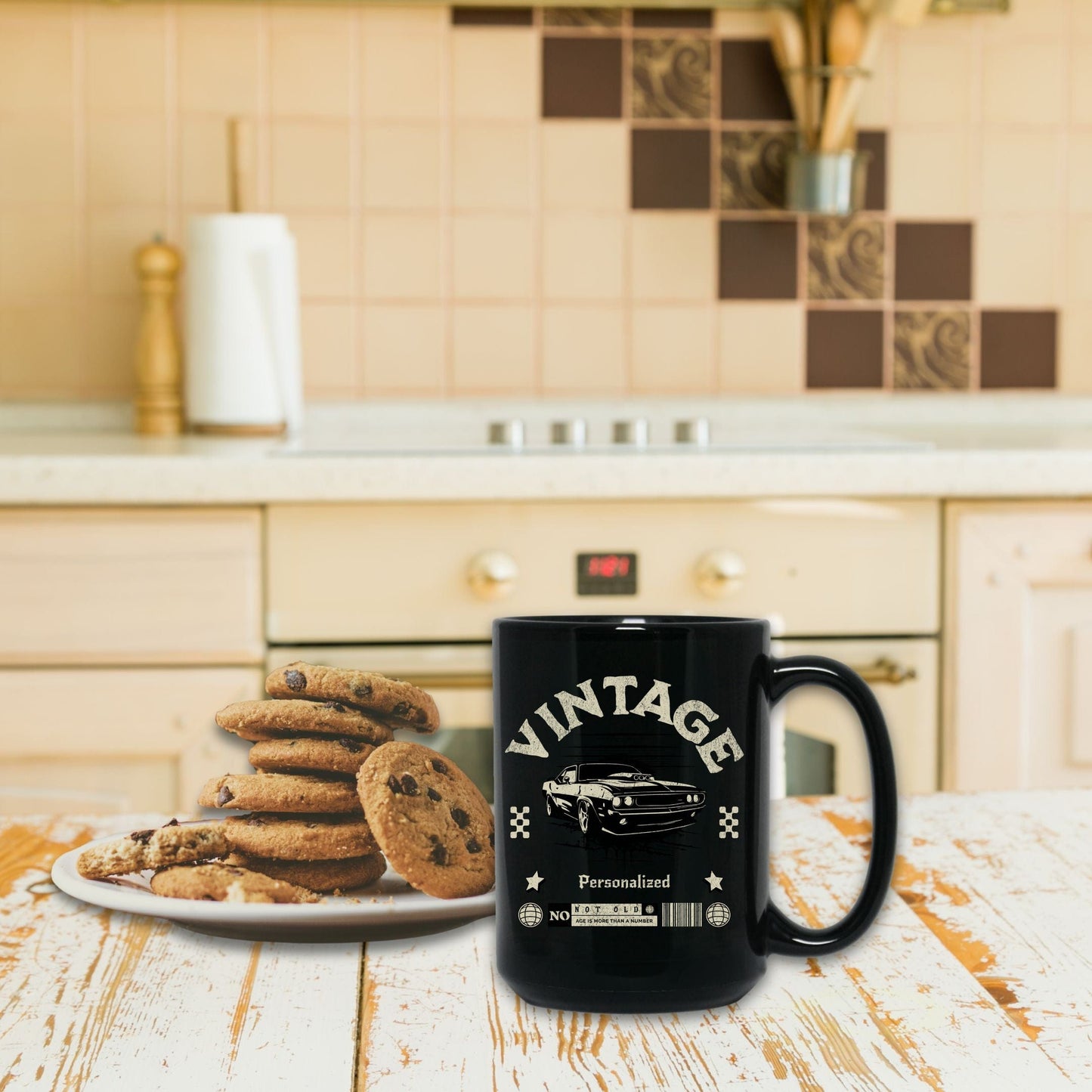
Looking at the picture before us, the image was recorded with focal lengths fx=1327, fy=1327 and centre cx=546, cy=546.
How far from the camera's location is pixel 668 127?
5.87 ft

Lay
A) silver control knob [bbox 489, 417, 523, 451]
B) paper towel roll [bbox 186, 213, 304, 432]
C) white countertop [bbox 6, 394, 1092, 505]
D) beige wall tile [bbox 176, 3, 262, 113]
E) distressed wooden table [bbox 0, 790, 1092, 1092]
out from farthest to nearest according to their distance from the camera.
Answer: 1. beige wall tile [bbox 176, 3, 262, 113]
2. paper towel roll [bbox 186, 213, 304, 432]
3. silver control knob [bbox 489, 417, 523, 451]
4. white countertop [bbox 6, 394, 1092, 505]
5. distressed wooden table [bbox 0, 790, 1092, 1092]

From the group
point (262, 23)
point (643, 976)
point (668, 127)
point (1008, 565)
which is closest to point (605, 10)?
point (668, 127)

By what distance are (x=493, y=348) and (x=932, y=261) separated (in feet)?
2.03

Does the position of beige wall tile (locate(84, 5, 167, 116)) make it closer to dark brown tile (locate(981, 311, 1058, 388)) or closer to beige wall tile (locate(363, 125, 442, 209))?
beige wall tile (locate(363, 125, 442, 209))

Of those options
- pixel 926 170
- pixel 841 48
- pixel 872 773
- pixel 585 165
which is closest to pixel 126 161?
pixel 585 165

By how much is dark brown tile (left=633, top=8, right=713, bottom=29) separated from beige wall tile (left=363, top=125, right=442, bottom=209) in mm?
311

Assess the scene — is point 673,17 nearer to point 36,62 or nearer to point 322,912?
point 36,62

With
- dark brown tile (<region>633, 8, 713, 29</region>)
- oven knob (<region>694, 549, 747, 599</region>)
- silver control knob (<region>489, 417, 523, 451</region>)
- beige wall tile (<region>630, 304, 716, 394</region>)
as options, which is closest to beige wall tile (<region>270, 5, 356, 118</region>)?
dark brown tile (<region>633, 8, 713, 29</region>)

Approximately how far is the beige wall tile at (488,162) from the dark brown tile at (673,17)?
0.21 m

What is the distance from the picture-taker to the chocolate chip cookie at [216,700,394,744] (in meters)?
0.39

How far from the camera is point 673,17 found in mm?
1774

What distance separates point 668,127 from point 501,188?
0.78ft

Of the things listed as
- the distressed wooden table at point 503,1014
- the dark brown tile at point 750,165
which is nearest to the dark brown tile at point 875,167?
the dark brown tile at point 750,165

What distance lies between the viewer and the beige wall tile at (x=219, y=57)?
5.74ft
